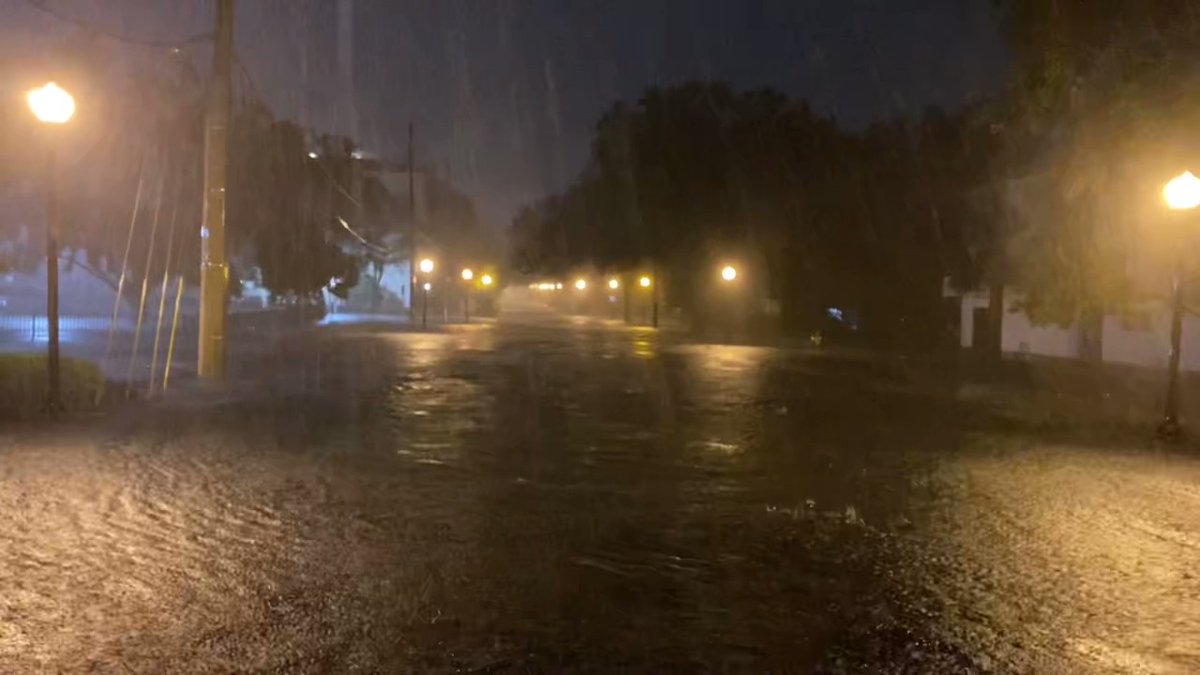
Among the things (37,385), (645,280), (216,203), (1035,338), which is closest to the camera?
(37,385)

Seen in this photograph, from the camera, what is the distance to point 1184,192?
604 inches

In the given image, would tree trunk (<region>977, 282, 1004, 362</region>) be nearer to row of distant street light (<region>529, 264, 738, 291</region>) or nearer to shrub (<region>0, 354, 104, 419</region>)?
row of distant street light (<region>529, 264, 738, 291</region>)

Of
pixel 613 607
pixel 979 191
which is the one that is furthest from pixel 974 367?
pixel 613 607

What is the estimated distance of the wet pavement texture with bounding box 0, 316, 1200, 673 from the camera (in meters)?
6.00

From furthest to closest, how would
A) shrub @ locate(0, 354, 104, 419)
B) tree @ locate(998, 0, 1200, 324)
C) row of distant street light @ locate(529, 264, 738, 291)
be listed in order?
1. row of distant street light @ locate(529, 264, 738, 291)
2. tree @ locate(998, 0, 1200, 324)
3. shrub @ locate(0, 354, 104, 419)

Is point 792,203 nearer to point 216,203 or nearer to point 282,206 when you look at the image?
point 282,206

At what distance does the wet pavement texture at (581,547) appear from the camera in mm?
6004

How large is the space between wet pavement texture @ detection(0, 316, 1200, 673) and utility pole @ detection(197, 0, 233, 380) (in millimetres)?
5049

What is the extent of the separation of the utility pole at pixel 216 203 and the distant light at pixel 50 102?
19.2 ft

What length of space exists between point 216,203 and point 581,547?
15126mm

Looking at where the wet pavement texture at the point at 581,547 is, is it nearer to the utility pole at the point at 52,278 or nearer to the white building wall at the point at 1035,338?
the utility pole at the point at 52,278

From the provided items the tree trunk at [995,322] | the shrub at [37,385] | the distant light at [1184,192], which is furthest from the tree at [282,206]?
the distant light at [1184,192]


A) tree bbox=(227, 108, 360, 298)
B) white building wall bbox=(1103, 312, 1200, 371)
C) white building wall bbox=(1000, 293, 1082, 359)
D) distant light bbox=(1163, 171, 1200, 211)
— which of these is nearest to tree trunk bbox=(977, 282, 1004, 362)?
white building wall bbox=(1000, 293, 1082, 359)

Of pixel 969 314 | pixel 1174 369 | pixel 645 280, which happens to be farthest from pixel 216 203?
pixel 645 280
